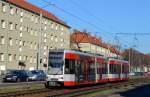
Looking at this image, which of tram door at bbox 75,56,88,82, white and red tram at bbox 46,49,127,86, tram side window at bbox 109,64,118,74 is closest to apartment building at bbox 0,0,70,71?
tram side window at bbox 109,64,118,74

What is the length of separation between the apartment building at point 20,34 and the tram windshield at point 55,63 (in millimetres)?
34745

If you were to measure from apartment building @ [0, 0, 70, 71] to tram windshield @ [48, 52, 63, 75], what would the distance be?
114 feet

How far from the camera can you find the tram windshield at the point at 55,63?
112 feet

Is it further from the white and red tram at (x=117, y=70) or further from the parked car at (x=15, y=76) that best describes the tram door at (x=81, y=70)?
the parked car at (x=15, y=76)

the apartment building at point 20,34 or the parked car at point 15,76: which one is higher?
the apartment building at point 20,34

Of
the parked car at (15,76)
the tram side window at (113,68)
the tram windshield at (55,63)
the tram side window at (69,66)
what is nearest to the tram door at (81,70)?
the tram side window at (69,66)

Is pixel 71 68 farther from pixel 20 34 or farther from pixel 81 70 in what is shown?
pixel 20 34

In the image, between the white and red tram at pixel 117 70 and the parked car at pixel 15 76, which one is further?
the parked car at pixel 15 76

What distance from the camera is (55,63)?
34.3 meters

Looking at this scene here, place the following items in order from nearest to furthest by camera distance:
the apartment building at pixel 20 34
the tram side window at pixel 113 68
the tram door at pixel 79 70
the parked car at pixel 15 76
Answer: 1. the tram door at pixel 79 70
2. the tram side window at pixel 113 68
3. the parked car at pixel 15 76
4. the apartment building at pixel 20 34

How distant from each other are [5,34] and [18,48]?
21.2ft

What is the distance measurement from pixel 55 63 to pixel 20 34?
53.0m

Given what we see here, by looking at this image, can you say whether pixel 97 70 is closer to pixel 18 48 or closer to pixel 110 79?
pixel 110 79

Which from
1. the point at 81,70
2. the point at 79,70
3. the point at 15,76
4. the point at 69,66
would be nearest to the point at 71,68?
the point at 69,66
